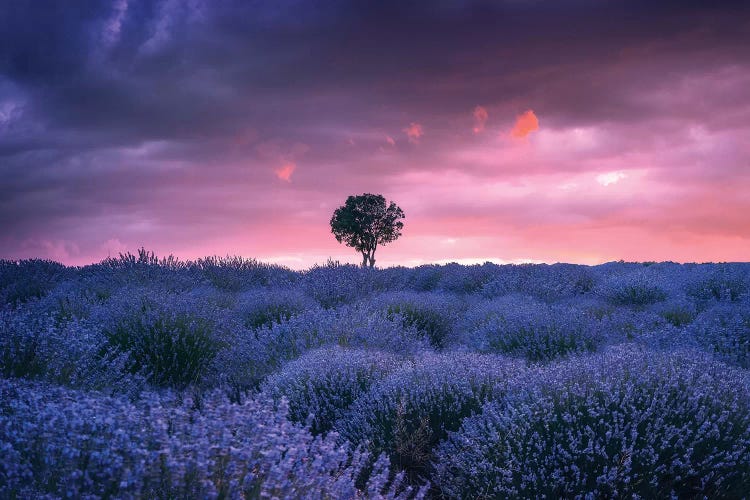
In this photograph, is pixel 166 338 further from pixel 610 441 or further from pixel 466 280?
pixel 466 280

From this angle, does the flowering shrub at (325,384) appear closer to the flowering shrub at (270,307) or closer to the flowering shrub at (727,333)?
the flowering shrub at (270,307)

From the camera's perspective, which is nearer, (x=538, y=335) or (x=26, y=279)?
(x=538, y=335)

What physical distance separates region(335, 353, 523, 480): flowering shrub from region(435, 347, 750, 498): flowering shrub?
19cm

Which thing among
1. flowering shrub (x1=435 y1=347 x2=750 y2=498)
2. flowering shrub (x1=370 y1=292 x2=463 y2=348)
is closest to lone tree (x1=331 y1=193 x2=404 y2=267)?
flowering shrub (x1=370 y1=292 x2=463 y2=348)

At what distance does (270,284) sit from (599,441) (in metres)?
8.12

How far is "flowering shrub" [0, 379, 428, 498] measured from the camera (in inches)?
72.3

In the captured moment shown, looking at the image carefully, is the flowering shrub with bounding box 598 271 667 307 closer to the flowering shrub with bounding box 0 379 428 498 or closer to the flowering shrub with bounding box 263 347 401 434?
the flowering shrub with bounding box 263 347 401 434

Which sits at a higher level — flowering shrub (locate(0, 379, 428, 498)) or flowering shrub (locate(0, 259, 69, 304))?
flowering shrub (locate(0, 259, 69, 304))

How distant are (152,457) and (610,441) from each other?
7.08ft

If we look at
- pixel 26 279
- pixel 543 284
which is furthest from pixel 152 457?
pixel 26 279

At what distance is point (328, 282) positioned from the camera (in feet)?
30.0

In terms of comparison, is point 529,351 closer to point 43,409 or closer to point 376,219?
point 43,409

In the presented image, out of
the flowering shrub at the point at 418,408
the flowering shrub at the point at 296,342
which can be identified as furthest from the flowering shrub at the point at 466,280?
Result: the flowering shrub at the point at 418,408

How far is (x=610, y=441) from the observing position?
9.73ft
